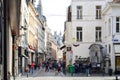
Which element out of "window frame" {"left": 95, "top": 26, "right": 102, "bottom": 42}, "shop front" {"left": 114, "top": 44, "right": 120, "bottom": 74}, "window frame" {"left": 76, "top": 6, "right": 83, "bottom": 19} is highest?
"window frame" {"left": 76, "top": 6, "right": 83, "bottom": 19}

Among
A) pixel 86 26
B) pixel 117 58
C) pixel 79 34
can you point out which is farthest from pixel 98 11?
pixel 117 58

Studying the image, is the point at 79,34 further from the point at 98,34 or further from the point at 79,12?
the point at 79,12

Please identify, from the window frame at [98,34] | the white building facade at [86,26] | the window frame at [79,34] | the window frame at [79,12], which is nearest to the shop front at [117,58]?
the white building facade at [86,26]

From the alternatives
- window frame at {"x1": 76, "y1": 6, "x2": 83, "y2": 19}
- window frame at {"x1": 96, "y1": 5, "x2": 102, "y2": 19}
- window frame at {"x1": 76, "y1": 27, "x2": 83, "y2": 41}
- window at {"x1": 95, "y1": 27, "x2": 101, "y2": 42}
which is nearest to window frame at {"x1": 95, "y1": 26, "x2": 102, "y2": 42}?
window at {"x1": 95, "y1": 27, "x2": 101, "y2": 42}

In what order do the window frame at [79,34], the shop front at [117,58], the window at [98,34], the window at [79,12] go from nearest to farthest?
the shop front at [117,58], the window at [98,34], the window frame at [79,34], the window at [79,12]

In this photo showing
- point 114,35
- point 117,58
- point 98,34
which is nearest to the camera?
point 114,35

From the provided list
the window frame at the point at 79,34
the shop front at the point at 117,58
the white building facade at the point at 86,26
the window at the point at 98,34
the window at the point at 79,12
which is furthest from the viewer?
the window at the point at 79,12

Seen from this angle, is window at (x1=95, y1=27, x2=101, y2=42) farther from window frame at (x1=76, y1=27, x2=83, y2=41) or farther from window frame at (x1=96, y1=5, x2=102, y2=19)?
window frame at (x1=76, y1=27, x2=83, y2=41)

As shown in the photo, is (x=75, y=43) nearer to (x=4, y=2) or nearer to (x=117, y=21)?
(x=117, y=21)

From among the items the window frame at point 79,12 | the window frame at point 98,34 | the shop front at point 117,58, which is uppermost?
the window frame at point 79,12

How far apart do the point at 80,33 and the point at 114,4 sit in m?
10.2

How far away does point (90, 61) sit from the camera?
177 ft

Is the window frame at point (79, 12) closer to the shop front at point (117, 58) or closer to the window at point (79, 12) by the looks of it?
the window at point (79, 12)

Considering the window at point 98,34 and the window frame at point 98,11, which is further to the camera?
the window frame at point 98,11
